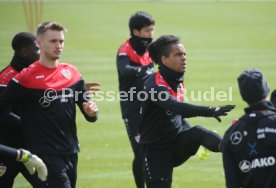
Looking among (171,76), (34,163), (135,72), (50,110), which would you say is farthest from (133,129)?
(34,163)

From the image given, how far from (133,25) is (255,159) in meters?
5.46

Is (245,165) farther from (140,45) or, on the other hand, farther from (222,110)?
(140,45)

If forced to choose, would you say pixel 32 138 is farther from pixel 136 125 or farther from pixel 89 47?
pixel 89 47

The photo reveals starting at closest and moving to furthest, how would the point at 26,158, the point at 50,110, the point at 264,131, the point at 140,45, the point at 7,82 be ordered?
the point at 264,131, the point at 26,158, the point at 50,110, the point at 7,82, the point at 140,45

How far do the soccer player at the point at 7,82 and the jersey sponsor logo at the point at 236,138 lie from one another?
3.24 m

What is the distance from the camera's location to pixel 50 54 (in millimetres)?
8578

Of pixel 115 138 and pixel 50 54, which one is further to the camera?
pixel 115 138

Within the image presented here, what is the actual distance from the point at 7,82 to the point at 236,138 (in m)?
3.53

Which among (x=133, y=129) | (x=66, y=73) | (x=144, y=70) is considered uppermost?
(x=66, y=73)

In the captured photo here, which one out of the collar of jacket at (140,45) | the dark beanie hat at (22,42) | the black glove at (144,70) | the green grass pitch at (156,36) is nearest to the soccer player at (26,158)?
the dark beanie hat at (22,42)

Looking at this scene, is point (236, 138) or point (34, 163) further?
point (34, 163)

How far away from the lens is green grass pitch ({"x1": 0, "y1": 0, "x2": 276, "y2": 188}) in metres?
12.8

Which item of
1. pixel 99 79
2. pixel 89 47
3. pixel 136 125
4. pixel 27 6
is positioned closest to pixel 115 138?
pixel 136 125

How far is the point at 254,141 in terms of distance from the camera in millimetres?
6594
